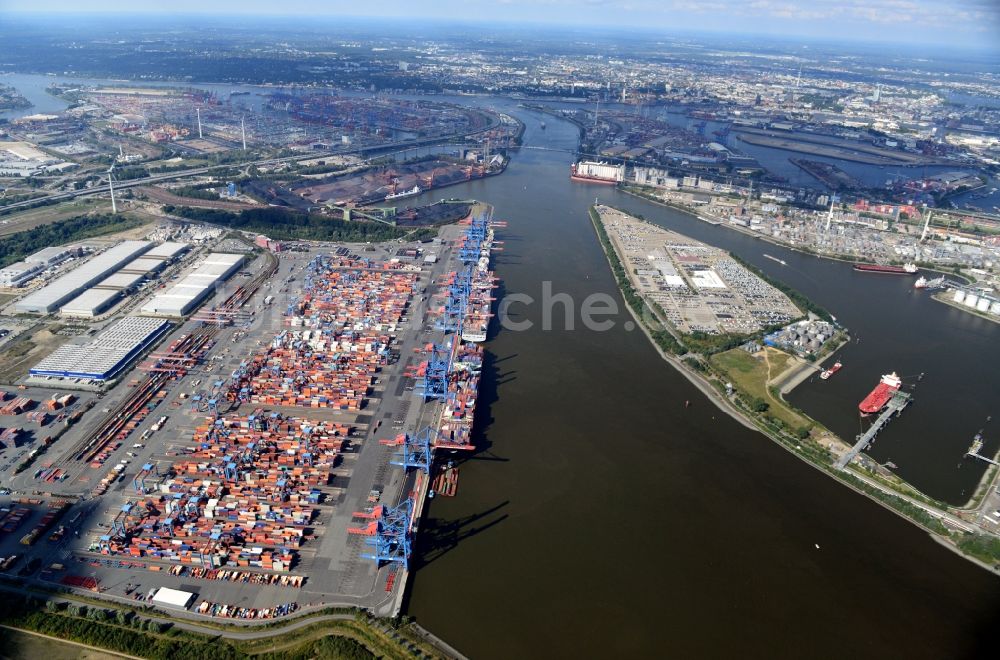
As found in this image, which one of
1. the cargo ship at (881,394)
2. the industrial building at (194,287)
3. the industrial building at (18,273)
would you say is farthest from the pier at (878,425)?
the industrial building at (18,273)

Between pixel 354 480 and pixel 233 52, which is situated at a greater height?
pixel 233 52

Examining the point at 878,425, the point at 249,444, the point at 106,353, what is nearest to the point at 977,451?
the point at 878,425

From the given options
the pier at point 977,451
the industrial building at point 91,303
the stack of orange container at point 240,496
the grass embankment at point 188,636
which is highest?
the industrial building at point 91,303

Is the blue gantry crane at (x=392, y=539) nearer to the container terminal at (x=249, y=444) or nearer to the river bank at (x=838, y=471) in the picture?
the container terminal at (x=249, y=444)

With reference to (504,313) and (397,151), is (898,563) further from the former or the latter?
(397,151)

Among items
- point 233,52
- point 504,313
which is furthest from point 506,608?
point 233,52

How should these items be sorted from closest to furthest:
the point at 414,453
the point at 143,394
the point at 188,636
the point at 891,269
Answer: the point at 188,636 → the point at 414,453 → the point at 143,394 → the point at 891,269

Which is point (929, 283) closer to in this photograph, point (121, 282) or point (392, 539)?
point (392, 539)
